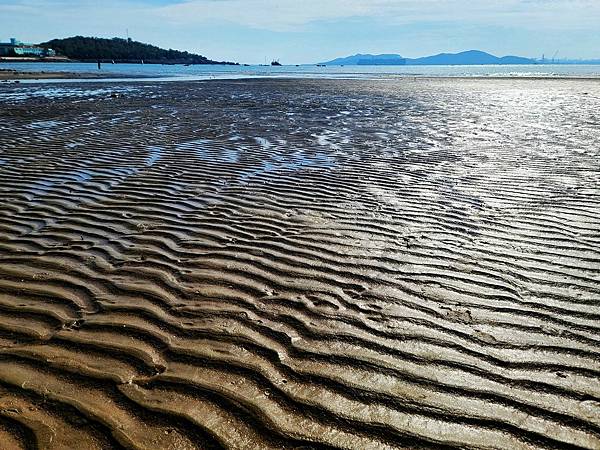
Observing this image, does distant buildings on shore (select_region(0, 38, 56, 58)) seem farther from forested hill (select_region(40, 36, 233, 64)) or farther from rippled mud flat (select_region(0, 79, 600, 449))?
rippled mud flat (select_region(0, 79, 600, 449))

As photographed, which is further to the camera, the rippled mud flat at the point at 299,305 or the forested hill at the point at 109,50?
the forested hill at the point at 109,50

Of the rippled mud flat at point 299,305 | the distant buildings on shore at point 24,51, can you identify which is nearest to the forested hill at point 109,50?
the distant buildings on shore at point 24,51

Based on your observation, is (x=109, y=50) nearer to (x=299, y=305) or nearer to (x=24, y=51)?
(x=24, y=51)

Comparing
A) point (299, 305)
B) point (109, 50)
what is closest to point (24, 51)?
point (109, 50)

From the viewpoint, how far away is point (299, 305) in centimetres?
425

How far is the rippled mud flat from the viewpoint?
9.55 feet

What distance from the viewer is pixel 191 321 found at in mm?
4008

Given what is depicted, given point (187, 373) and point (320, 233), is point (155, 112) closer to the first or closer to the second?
point (320, 233)

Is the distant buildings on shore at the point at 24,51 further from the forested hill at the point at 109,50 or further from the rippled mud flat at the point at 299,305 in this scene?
the rippled mud flat at the point at 299,305

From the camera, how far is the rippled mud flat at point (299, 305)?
2.91m

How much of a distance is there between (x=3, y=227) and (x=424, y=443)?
226 inches

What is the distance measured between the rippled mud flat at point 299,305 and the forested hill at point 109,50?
153 meters

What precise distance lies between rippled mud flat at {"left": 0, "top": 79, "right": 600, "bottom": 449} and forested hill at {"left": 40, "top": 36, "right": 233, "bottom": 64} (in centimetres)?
15275

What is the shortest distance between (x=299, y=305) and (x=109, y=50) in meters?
176
